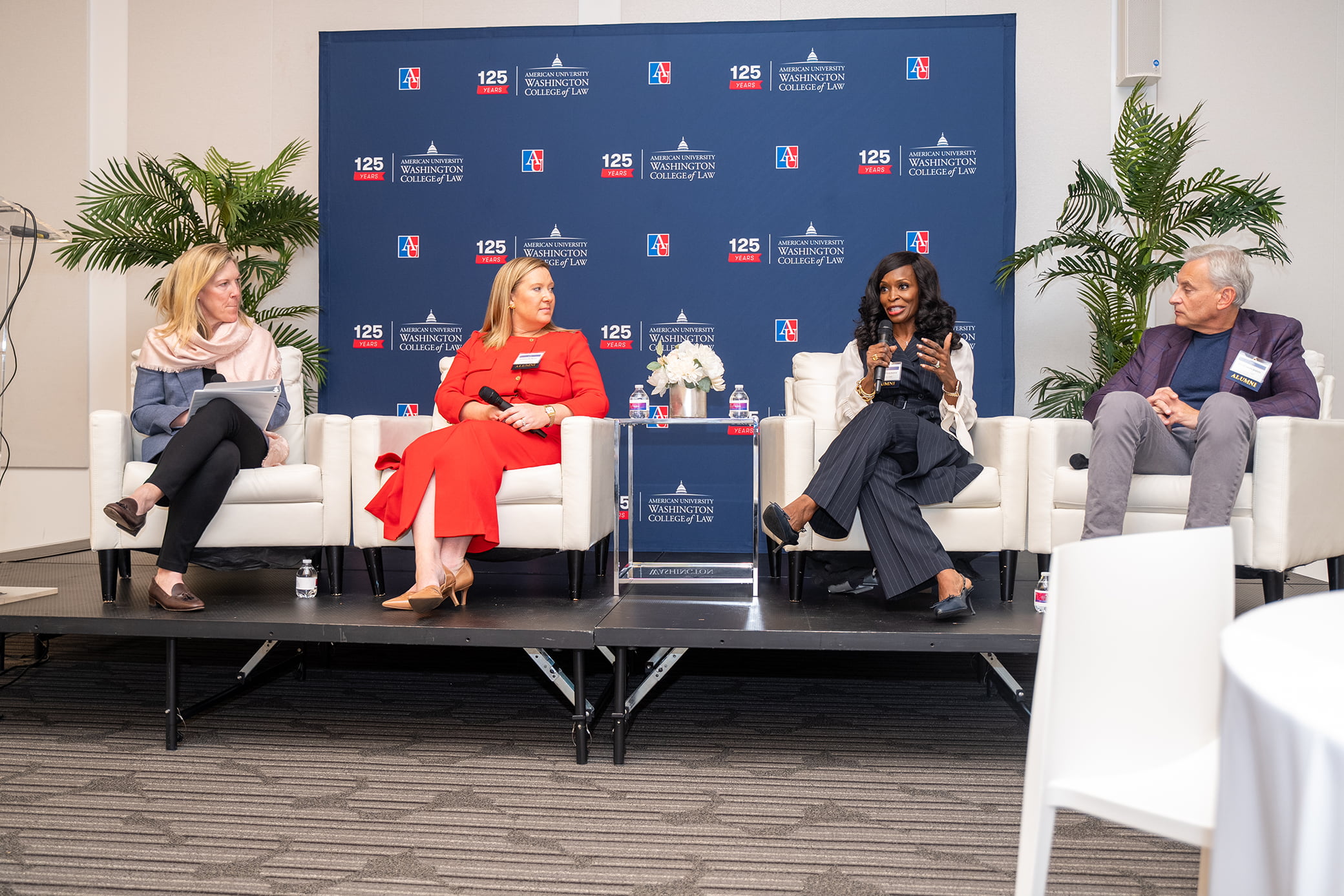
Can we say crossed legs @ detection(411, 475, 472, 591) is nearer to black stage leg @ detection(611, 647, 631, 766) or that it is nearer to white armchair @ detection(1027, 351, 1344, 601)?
black stage leg @ detection(611, 647, 631, 766)

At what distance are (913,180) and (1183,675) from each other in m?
3.93

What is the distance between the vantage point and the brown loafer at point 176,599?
8.63 ft

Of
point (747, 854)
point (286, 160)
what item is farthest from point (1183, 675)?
point (286, 160)

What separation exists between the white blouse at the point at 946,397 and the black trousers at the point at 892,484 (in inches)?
6.7

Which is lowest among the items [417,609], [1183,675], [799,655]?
[799,655]

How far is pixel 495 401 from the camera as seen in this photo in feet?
10.0

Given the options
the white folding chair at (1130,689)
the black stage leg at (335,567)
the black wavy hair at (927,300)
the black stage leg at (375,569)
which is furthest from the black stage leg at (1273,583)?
the black stage leg at (335,567)

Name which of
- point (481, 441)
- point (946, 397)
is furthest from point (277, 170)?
point (946, 397)

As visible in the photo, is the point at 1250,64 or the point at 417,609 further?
the point at 1250,64

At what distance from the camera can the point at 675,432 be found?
4758 millimetres

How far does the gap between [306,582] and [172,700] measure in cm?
54

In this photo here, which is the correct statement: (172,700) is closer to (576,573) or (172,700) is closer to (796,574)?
(576,573)

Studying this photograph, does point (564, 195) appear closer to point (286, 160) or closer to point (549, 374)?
point (286, 160)

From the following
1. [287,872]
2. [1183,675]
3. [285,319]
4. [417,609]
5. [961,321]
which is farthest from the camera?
[285,319]
